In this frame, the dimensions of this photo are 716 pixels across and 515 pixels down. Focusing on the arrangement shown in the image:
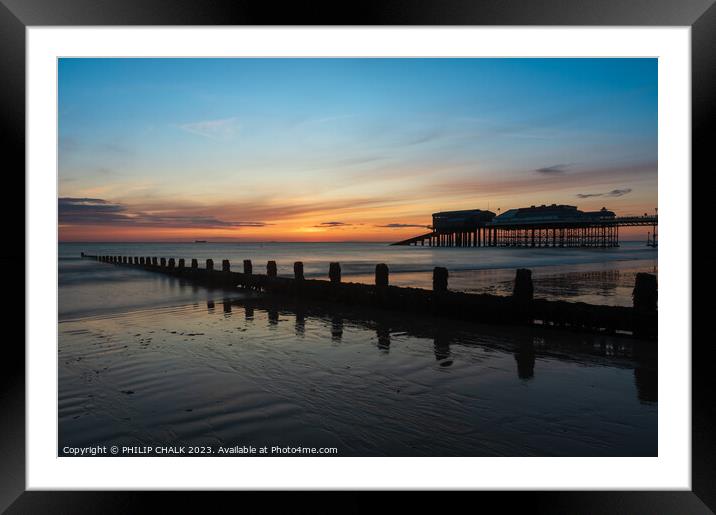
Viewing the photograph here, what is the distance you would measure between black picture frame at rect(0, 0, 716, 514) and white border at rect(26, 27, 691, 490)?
0.09 meters

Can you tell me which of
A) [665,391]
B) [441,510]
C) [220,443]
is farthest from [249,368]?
[665,391]

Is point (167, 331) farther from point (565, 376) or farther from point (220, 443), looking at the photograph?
point (565, 376)

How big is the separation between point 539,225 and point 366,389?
47.6m

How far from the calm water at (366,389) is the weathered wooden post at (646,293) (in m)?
0.42

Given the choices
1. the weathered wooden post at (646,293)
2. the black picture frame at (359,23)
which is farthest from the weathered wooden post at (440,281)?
the black picture frame at (359,23)

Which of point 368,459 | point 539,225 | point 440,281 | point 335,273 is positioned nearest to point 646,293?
point 440,281

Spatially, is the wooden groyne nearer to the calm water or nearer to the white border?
the calm water

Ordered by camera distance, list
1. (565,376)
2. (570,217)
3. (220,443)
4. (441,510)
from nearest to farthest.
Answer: (441,510) < (220,443) < (565,376) < (570,217)

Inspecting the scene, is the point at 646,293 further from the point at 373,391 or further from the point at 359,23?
the point at 359,23

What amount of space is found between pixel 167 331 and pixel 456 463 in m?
4.82

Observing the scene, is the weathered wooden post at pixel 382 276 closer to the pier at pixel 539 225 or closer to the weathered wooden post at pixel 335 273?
the weathered wooden post at pixel 335 273

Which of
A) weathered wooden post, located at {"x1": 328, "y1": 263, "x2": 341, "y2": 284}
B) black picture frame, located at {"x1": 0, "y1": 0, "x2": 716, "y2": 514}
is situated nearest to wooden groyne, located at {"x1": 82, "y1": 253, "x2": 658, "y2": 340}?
weathered wooden post, located at {"x1": 328, "y1": 263, "x2": 341, "y2": 284}

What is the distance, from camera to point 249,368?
4.30 metres

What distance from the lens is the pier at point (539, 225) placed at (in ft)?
142
